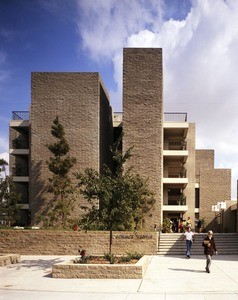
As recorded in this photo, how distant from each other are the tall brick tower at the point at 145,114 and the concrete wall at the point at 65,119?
2.57 meters

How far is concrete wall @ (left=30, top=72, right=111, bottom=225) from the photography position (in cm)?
2938

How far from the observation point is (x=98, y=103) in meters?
29.6

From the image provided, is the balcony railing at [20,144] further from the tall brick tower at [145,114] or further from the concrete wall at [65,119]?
the tall brick tower at [145,114]

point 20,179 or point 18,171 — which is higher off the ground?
point 18,171

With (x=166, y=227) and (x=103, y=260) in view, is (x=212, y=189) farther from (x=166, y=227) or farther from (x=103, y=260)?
(x=103, y=260)

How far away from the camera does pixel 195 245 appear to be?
22.2m

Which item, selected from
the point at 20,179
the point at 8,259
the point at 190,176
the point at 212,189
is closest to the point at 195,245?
the point at 8,259

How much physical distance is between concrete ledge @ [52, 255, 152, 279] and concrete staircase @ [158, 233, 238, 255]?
A: 868cm

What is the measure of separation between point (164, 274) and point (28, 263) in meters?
7.24

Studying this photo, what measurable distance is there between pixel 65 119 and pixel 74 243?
11679 mm

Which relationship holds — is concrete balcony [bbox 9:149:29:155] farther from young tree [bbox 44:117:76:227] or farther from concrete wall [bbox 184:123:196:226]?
concrete wall [bbox 184:123:196:226]

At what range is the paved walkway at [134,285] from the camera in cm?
1034

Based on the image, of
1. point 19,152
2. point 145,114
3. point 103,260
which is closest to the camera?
point 103,260

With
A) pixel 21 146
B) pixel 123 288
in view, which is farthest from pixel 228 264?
pixel 21 146
